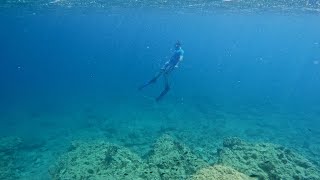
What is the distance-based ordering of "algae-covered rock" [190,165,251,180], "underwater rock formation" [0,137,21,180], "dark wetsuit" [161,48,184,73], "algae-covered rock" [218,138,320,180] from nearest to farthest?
"algae-covered rock" [190,165,251,180]
"algae-covered rock" [218,138,320,180]
"underwater rock formation" [0,137,21,180]
"dark wetsuit" [161,48,184,73]

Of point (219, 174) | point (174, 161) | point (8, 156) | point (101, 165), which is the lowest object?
point (8, 156)

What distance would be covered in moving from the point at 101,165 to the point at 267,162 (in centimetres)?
356

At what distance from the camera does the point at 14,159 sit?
13227mm

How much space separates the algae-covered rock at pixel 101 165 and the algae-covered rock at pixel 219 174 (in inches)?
39.5

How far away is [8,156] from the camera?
13383mm

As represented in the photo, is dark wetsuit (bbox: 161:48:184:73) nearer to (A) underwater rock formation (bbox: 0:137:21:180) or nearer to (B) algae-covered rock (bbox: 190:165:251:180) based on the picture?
(A) underwater rock formation (bbox: 0:137:21:180)

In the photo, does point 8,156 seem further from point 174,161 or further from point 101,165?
point 174,161

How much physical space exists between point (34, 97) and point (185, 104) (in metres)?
16.1

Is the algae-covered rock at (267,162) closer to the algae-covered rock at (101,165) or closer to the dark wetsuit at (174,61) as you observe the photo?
the algae-covered rock at (101,165)

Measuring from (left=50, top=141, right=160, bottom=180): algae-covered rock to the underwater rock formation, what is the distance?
4.64 metres

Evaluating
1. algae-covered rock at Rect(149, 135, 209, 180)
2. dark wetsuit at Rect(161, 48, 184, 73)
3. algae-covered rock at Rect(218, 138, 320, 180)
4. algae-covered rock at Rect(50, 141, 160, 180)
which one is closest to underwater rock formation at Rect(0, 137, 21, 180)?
algae-covered rock at Rect(50, 141, 160, 180)

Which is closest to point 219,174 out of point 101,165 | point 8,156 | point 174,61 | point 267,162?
point 267,162

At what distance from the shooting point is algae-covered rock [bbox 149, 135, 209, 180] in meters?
6.76

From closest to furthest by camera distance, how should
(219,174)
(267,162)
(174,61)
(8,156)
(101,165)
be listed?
1. (219,174)
2. (267,162)
3. (101,165)
4. (8,156)
5. (174,61)
